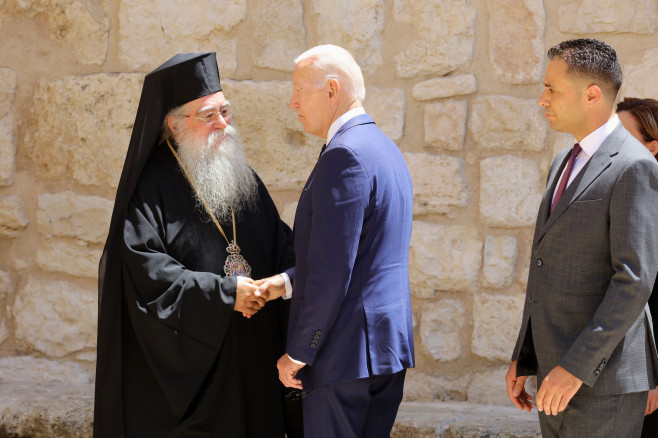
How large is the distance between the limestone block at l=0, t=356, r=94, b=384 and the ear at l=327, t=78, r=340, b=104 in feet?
8.24

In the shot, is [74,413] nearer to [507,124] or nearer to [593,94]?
[507,124]

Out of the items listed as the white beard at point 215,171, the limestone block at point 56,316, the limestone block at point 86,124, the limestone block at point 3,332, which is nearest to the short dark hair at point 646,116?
the white beard at point 215,171

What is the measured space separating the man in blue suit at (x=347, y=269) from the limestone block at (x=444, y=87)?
4.29 ft

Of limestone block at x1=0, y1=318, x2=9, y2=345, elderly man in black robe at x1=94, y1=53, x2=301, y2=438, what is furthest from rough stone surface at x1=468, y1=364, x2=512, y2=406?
limestone block at x1=0, y1=318, x2=9, y2=345

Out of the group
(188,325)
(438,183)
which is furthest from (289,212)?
(188,325)

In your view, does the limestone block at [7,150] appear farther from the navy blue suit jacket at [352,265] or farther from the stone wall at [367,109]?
the navy blue suit jacket at [352,265]

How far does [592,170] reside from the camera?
246cm

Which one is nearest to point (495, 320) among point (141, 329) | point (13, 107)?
point (141, 329)

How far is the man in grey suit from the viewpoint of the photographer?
2322mm

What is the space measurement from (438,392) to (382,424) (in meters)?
1.39

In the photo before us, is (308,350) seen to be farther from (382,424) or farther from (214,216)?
(214,216)

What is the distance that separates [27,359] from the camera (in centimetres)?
444

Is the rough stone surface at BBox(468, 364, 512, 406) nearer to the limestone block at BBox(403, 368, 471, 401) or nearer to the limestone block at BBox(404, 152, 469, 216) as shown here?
the limestone block at BBox(403, 368, 471, 401)

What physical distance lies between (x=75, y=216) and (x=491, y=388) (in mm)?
2544
